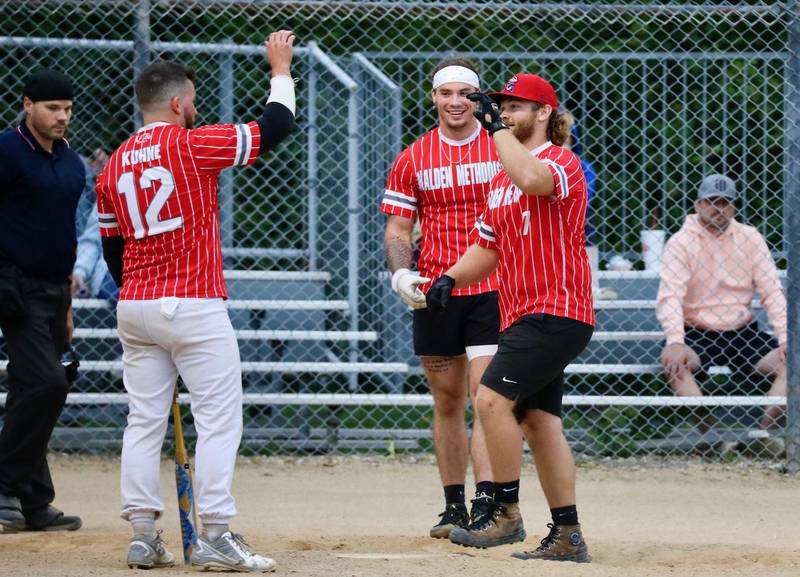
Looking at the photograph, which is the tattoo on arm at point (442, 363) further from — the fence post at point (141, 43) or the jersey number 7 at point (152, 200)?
the fence post at point (141, 43)

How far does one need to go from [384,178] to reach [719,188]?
2110 mm

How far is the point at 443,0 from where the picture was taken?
8.07 m

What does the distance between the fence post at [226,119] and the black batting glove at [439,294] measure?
3.34 metres

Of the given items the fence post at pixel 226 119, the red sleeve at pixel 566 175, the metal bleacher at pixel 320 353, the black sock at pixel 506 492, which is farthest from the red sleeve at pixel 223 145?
the fence post at pixel 226 119

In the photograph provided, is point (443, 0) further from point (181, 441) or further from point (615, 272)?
point (181, 441)

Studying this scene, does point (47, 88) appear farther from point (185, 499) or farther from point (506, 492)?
point (506, 492)

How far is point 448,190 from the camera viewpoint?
550cm

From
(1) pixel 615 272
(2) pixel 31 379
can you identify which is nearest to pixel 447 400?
(2) pixel 31 379

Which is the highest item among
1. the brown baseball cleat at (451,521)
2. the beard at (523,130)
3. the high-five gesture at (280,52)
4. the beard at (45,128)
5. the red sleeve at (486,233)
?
the high-five gesture at (280,52)

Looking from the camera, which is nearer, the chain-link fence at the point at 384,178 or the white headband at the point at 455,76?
the white headband at the point at 455,76

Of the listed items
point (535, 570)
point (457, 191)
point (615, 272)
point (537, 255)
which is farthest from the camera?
point (615, 272)

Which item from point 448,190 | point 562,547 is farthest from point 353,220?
point 562,547

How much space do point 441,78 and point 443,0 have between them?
270 cm

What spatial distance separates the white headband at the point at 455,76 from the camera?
5.49 meters
